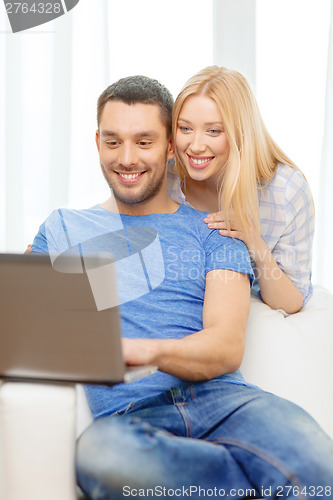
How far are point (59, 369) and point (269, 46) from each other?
1.71 metres

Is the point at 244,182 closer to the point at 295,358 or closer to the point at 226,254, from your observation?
the point at 226,254

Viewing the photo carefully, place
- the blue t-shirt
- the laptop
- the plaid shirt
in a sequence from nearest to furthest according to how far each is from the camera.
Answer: the laptop < the blue t-shirt < the plaid shirt

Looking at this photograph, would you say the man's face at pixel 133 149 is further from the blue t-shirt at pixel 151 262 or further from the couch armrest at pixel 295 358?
the couch armrest at pixel 295 358

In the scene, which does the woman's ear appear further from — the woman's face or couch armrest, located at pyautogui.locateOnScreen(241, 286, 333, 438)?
couch armrest, located at pyautogui.locateOnScreen(241, 286, 333, 438)

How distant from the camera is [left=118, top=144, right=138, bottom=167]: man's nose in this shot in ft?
5.03

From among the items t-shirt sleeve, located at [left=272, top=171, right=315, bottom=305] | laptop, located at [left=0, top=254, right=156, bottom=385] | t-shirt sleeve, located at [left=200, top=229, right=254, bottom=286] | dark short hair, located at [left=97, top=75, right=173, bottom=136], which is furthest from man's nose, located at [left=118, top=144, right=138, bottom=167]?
laptop, located at [left=0, top=254, right=156, bottom=385]

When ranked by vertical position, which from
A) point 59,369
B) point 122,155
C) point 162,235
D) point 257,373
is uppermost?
point 122,155

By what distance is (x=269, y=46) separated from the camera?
233 cm

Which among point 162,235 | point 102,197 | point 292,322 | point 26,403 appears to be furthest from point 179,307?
point 102,197

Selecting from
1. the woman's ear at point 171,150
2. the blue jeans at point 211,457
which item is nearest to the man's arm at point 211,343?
the blue jeans at point 211,457

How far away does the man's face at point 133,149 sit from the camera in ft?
5.05

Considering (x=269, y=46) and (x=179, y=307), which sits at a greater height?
(x=269, y=46)

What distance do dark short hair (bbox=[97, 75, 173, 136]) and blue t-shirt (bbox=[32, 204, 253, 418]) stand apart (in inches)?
10.1

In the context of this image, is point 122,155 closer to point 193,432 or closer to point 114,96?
point 114,96
